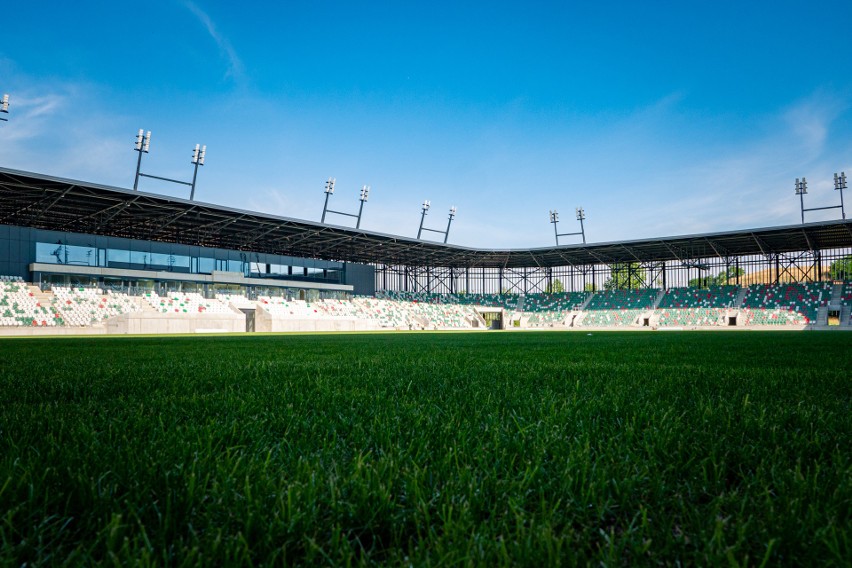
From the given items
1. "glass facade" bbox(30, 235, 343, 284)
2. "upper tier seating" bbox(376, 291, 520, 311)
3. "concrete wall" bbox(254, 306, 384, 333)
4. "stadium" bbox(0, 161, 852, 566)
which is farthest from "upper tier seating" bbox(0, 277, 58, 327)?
"upper tier seating" bbox(376, 291, 520, 311)

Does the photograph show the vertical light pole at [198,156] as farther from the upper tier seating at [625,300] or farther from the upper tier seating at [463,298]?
the upper tier seating at [625,300]

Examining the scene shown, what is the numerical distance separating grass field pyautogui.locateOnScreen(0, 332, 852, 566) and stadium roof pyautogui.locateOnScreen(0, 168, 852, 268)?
34.2m

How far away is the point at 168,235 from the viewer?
46.1 m

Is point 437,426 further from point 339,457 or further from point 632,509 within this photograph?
point 632,509

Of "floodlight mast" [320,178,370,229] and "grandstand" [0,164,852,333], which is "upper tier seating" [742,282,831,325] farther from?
"floodlight mast" [320,178,370,229]

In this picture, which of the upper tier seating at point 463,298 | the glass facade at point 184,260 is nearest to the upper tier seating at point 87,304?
the glass facade at point 184,260

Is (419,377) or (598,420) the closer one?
(598,420)

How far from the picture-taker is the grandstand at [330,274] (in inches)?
1390

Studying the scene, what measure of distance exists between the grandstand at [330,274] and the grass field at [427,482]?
34.2 m

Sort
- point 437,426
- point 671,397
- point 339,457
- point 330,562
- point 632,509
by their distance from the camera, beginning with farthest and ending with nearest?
point 671,397 < point 437,426 < point 339,457 < point 632,509 < point 330,562

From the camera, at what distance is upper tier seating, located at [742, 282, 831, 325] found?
150 feet

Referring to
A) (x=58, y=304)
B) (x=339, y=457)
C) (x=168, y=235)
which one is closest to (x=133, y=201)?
(x=58, y=304)

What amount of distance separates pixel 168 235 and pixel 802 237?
57.4 meters

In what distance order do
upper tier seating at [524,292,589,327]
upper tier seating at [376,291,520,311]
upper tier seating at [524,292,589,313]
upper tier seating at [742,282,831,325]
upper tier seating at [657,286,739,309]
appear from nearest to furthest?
upper tier seating at [742,282,831,325], upper tier seating at [657,286,739,309], upper tier seating at [524,292,589,327], upper tier seating at [524,292,589,313], upper tier seating at [376,291,520,311]
